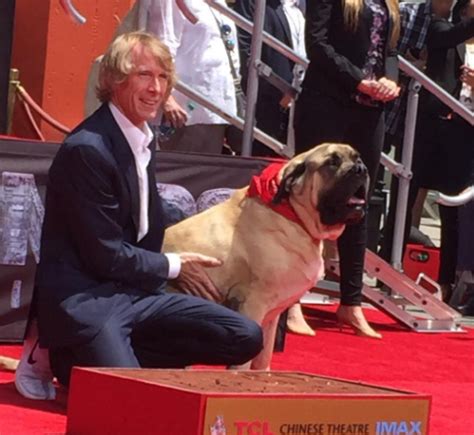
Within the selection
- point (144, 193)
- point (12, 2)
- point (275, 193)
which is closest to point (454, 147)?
point (12, 2)

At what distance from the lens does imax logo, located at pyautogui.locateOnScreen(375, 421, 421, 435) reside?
4.64 meters

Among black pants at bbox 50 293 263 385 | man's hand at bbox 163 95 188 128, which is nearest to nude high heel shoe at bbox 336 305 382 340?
man's hand at bbox 163 95 188 128

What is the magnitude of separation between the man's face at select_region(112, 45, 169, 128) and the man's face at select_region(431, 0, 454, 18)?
501 cm

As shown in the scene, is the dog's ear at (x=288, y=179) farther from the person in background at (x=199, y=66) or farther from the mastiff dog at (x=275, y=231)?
the person in background at (x=199, y=66)

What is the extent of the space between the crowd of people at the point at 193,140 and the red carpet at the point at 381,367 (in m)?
0.20

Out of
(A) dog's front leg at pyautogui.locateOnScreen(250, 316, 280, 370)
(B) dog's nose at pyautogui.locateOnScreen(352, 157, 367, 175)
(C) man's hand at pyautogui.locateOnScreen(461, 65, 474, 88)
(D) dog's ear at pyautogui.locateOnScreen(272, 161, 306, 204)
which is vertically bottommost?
(A) dog's front leg at pyautogui.locateOnScreen(250, 316, 280, 370)

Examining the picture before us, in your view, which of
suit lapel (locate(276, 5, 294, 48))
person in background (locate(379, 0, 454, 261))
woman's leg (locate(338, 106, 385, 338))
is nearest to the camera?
woman's leg (locate(338, 106, 385, 338))

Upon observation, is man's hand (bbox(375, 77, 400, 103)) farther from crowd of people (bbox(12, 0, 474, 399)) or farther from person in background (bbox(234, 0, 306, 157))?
person in background (bbox(234, 0, 306, 157))

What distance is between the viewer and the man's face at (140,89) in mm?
5473

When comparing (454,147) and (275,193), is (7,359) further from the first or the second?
(454,147)

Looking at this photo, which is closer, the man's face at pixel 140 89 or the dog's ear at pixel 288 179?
the man's face at pixel 140 89

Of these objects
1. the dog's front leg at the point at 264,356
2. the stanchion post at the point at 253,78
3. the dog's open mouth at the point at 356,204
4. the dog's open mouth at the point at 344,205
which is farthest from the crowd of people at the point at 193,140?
the dog's open mouth at the point at 356,204

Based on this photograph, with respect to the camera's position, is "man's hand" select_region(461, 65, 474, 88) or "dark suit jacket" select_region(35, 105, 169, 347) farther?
"man's hand" select_region(461, 65, 474, 88)

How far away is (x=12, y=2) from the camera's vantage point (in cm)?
842
